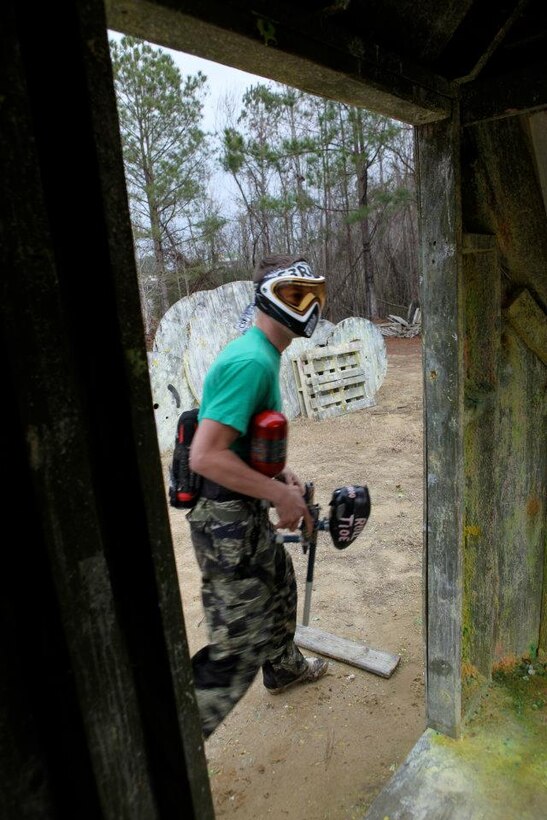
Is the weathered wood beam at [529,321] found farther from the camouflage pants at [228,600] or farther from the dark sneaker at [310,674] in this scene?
Answer: the dark sneaker at [310,674]

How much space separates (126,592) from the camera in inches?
41.3

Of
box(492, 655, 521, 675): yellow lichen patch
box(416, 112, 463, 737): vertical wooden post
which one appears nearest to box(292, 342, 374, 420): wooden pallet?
box(492, 655, 521, 675): yellow lichen patch

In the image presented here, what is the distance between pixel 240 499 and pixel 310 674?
5.12ft

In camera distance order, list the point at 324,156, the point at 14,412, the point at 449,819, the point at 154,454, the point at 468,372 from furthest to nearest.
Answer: the point at 324,156 → the point at 468,372 → the point at 449,819 → the point at 154,454 → the point at 14,412

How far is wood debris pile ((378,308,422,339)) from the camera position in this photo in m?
18.0

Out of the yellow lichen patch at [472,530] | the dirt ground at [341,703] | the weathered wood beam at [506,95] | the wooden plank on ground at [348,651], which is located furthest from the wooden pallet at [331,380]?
the weathered wood beam at [506,95]

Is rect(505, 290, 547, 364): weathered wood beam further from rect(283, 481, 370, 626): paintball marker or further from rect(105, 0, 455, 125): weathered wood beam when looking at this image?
rect(283, 481, 370, 626): paintball marker

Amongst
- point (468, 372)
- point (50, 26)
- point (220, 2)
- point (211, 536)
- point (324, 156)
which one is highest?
point (324, 156)

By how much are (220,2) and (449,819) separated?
2821 mm

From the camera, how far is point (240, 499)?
228 centimetres

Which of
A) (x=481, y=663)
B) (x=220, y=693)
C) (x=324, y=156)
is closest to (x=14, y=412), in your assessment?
(x=220, y=693)

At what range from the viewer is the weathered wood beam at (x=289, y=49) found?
1.10m

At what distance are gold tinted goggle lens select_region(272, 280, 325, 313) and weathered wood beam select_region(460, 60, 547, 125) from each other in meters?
0.88

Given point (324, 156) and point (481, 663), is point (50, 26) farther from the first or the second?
point (324, 156)
